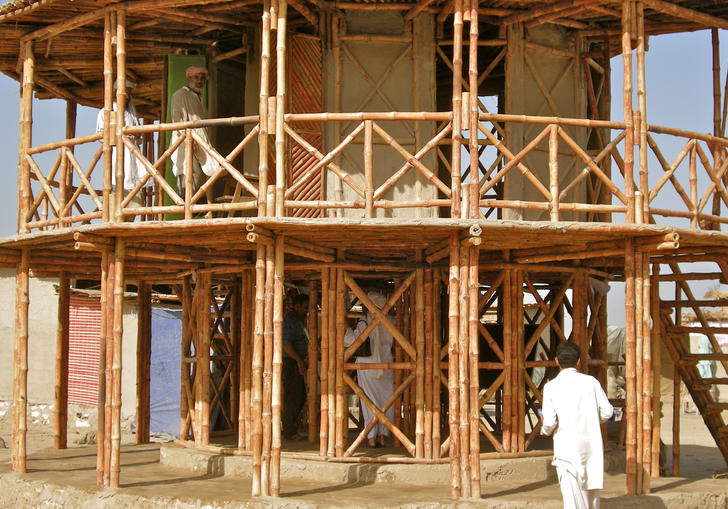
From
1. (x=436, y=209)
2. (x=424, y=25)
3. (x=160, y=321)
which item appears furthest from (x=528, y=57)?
(x=160, y=321)

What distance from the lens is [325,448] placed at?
40.8 ft

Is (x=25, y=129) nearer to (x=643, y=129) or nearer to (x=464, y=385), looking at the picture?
(x=464, y=385)

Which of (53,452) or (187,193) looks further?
(53,452)

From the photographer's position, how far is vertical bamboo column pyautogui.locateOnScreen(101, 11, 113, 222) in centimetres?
1148

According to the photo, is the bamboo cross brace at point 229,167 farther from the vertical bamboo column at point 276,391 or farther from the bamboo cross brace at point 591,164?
the bamboo cross brace at point 591,164

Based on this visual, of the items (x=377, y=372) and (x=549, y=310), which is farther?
(x=549, y=310)

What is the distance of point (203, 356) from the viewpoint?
1374cm

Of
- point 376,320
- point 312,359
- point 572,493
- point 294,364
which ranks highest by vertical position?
point 376,320

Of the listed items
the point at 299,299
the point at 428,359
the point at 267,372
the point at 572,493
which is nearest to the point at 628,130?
the point at 428,359

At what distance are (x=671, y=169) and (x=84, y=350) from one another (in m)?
15.3

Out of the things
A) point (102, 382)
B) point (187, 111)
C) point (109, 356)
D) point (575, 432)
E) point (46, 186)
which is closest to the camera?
point (575, 432)

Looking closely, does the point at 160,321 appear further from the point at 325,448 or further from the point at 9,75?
the point at 325,448

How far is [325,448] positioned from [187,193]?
3.78 metres

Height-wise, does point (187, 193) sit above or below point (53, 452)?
above
